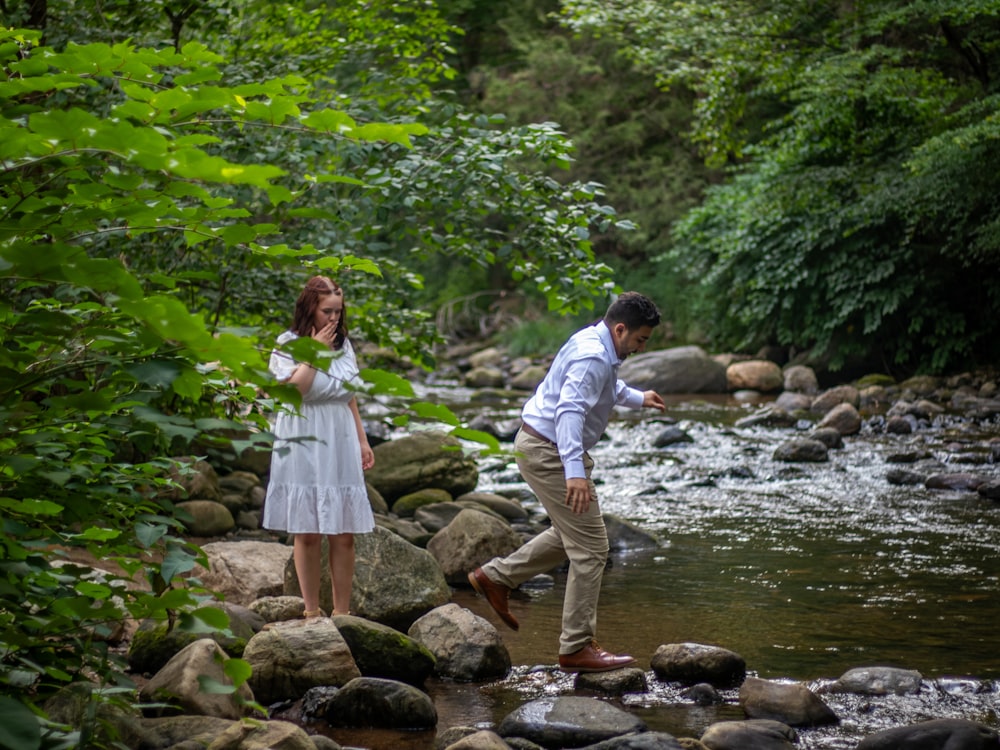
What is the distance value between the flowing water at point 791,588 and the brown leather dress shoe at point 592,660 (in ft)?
0.29

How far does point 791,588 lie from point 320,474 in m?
3.49

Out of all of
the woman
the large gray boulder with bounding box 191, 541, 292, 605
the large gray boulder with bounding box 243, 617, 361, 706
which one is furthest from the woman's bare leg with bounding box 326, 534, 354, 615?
the large gray boulder with bounding box 191, 541, 292, 605

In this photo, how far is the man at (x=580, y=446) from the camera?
5363 mm

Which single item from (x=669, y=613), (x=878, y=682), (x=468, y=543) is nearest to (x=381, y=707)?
(x=878, y=682)

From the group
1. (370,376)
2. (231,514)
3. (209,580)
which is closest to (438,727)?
(209,580)

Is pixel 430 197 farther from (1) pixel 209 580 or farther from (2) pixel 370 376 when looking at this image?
(2) pixel 370 376

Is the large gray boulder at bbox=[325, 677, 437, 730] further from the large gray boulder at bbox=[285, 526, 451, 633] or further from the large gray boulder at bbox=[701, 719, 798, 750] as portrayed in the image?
the large gray boulder at bbox=[285, 526, 451, 633]

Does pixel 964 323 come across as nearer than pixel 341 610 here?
No

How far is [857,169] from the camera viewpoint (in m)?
17.8

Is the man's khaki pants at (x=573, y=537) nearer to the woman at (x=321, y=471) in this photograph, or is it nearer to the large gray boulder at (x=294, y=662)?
the woman at (x=321, y=471)

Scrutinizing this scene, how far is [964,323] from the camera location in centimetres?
1805

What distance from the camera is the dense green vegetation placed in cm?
235

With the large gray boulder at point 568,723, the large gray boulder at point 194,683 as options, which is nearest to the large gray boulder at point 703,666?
the large gray boulder at point 568,723

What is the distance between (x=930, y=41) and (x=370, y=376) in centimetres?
1683
